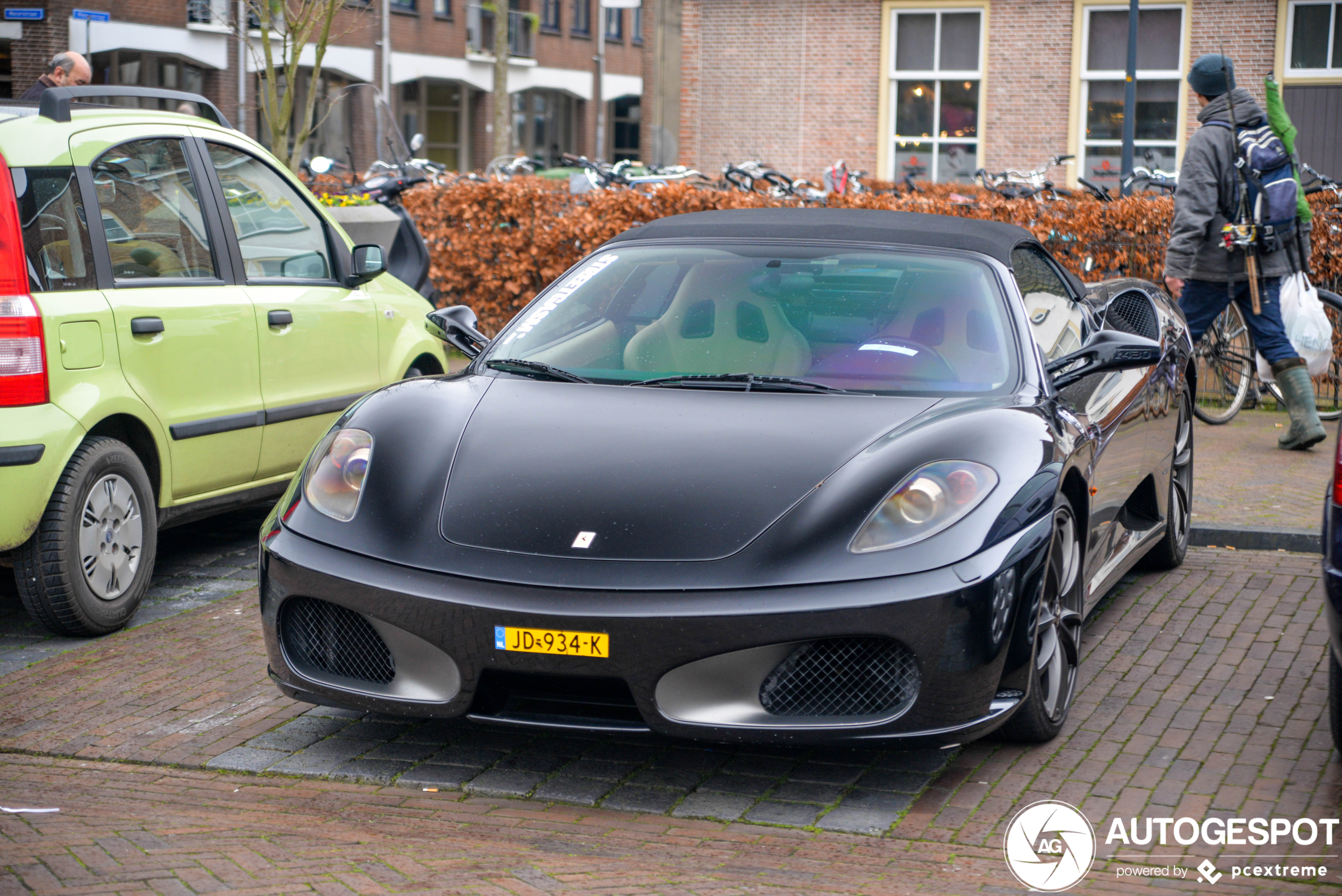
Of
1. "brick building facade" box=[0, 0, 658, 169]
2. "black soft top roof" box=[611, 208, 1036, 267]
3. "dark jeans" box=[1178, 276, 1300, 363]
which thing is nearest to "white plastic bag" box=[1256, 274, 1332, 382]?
"dark jeans" box=[1178, 276, 1300, 363]

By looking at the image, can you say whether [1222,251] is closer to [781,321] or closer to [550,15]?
[781,321]

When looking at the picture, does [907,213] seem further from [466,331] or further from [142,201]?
[142,201]

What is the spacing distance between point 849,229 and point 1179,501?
87.7 inches

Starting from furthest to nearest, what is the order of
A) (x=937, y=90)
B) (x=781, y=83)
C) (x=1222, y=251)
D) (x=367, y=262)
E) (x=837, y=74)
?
1. (x=781, y=83)
2. (x=837, y=74)
3. (x=937, y=90)
4. (x=1222, y=251)
5. (x=367, y=262)

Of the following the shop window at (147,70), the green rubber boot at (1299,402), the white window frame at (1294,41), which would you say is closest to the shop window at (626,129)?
the shop window at (147,70)

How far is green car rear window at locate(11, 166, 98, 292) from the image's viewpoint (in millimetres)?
4980

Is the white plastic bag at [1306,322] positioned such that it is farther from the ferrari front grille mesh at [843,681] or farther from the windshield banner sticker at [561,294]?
the ferrari front grille mesh at [843,681]

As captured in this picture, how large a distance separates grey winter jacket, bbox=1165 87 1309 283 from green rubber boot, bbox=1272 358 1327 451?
53 centimetres

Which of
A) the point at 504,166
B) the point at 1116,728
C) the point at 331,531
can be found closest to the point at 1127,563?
the point at 1116,728

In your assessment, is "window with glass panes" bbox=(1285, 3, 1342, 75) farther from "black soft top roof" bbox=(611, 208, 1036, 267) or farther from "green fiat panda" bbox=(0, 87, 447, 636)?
"green fiat panda" bbox=(0, 87, 447, 636)

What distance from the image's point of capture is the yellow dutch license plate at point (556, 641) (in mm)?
3520

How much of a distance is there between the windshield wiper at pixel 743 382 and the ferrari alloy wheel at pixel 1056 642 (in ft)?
2.48

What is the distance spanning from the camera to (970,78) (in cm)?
2138

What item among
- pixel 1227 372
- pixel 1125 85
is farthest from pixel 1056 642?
pixel 1125 85
